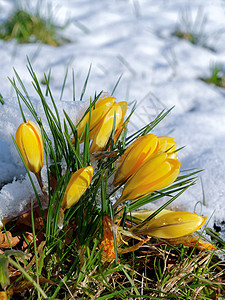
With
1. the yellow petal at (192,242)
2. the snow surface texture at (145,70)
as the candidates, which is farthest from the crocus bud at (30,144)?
the yellow petal at (192,242)

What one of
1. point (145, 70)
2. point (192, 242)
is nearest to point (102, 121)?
point (192, 242)

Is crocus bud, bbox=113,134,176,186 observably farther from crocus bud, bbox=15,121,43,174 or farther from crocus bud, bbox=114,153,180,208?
crocus bud, bbox=15,121,43,174

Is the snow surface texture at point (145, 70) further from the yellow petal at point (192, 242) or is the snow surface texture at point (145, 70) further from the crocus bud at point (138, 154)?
the crocus bud at point (138, 154)

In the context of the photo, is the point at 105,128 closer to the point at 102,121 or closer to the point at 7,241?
the point at 102,121

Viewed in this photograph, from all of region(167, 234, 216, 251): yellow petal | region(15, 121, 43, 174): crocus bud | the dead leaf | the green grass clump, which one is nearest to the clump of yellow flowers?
region(15, 121, 43, 174): crocus bud

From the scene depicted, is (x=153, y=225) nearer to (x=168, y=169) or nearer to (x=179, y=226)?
(x=179, y=226)

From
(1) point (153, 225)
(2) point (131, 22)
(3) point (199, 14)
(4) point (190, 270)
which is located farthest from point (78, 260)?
(3) point (199, 14)

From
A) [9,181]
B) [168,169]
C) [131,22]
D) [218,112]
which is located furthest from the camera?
[131,22]
